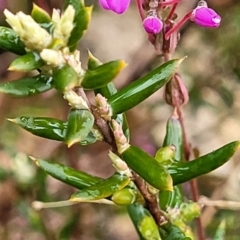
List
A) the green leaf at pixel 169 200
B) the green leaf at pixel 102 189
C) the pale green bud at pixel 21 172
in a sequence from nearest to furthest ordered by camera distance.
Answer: the green leaf at pixel 102 189, the green leaf at pixel 169 200, the pale green bud at pixel 21 172

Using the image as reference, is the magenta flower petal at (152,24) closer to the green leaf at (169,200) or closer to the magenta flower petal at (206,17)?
the magenta flower petal at (206,17)

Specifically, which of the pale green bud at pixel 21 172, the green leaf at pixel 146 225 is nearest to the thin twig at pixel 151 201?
the green leaf at pixel 146 225

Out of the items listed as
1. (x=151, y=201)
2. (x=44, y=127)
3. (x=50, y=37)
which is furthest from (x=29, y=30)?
(x=151, y=201)

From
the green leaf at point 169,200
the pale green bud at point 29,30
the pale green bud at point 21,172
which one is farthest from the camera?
the pale green bud at point 21,172

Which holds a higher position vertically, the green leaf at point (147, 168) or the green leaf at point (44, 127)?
the green leaf at point (44, 127)

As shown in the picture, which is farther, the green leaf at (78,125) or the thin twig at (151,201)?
the thin twig at (151,201)

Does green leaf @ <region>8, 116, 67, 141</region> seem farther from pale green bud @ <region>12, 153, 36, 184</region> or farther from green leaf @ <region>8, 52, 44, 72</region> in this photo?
pale green bud @ <region>12, 153, 36, 184</region>
